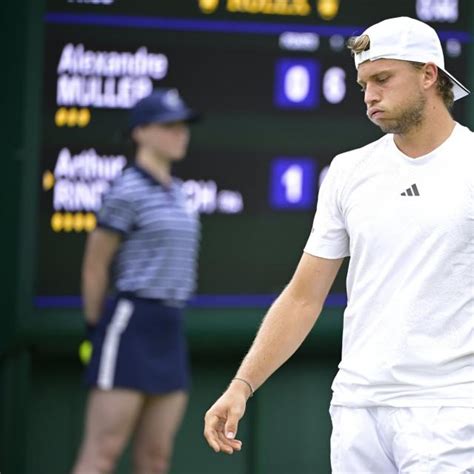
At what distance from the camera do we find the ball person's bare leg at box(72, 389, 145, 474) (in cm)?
575

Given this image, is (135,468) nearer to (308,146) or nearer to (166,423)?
(166,423)

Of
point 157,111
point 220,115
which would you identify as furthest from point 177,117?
point 220,115

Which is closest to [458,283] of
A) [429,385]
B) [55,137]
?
[429,385]

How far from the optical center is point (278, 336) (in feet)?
12.2

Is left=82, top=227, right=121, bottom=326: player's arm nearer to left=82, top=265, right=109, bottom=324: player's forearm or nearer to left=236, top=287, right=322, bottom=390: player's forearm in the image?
left=82, top=265, right=109, bottom=324: player's forearm

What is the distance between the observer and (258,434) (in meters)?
6.51

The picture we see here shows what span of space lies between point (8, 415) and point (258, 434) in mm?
1120

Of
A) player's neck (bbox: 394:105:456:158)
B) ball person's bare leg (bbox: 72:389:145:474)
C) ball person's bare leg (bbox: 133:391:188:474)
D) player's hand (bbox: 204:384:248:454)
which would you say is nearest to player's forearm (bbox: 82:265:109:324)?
ball person's bare leg (bbox: 72:389:145:474)

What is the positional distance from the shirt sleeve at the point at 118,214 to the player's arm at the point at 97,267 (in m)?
0.03

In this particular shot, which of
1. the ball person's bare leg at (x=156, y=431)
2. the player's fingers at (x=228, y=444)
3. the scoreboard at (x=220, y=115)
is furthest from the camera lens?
the scoreboard at (x=220, y=115)

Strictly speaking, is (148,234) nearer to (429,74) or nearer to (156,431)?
(156,431)

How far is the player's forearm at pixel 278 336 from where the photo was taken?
3668mm

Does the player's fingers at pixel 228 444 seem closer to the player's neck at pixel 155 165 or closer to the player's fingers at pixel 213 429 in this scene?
the player's fingers at pixel 213 429

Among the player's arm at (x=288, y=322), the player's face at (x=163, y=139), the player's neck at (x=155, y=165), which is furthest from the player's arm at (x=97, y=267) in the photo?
the player's arm at (x=288, y=322)
